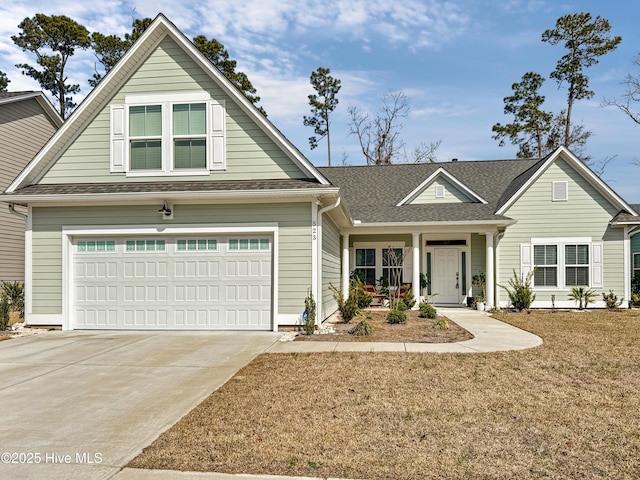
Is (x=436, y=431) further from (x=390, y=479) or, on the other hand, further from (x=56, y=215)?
(x=56, y=215)

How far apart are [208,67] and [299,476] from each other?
392 inches

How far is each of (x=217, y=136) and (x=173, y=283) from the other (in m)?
3.54

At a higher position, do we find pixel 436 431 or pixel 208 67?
pixel 208 67

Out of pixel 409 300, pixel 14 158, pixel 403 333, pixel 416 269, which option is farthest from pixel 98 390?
pixel 14 158

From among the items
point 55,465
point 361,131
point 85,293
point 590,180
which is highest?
point 361,131

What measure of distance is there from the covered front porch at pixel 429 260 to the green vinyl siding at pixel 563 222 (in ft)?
3.60

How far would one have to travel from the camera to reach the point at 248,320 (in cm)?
1131

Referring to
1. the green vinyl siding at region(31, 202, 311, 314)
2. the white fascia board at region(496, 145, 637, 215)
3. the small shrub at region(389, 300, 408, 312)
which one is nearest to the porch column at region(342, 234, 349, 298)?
the small shrub at region(389, 300, 408, 312)

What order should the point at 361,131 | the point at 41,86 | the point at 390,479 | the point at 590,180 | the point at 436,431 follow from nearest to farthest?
1. the point at 390,479
2. the point at 436,431
3. the point at 590,180
4. the point at 41,86
5. the point at 361,131

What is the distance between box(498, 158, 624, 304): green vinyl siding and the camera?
16781mm

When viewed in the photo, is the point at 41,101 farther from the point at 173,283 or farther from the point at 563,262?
the point at 563,262

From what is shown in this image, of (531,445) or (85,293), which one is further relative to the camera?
(85,293)

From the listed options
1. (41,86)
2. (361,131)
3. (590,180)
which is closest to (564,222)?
(590,180)

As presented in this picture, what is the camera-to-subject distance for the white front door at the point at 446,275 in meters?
18.4
